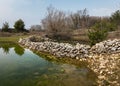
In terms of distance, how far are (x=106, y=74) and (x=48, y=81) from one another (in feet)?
10.4

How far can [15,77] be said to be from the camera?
10977 mm

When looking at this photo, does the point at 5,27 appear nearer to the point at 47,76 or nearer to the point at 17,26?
the point at 17,26

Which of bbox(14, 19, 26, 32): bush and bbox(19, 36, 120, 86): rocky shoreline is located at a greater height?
bbox(14, 19, 26, 32): bush

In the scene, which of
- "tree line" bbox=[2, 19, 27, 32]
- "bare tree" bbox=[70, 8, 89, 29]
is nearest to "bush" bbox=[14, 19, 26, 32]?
"tree line" bbox=[2, 19, 27, 32]

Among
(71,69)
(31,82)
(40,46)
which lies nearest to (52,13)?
(40,46)

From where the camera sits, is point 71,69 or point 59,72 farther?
point 71,69

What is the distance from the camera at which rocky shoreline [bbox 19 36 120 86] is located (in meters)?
10.6

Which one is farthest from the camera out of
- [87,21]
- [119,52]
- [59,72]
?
[87,21]

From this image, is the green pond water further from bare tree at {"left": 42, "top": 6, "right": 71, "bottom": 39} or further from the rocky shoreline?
bare tree at {"left": 42, "top": 6, "right": 71, "bottom": 39}

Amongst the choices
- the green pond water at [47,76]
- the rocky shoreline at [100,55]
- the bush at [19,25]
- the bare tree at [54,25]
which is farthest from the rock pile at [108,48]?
the bush at [19,25]

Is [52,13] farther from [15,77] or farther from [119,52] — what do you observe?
[15,77]

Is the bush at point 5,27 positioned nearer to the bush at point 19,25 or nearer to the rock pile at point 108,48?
the bush at point 19,25

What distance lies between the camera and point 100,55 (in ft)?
51.9

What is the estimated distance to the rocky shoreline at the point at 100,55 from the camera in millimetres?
10641
